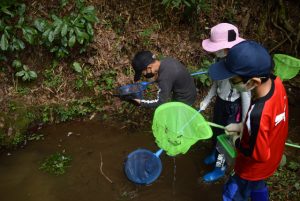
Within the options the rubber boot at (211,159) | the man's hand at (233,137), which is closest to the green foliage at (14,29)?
the rubber boot at (211,159)

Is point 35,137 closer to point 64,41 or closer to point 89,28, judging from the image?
point 64,41

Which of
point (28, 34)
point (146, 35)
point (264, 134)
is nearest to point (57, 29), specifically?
point (28, 34)

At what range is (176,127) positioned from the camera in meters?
2.69

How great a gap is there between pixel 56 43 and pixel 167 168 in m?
2.23

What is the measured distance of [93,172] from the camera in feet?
12.2

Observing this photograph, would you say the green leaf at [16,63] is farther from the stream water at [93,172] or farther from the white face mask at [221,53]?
the white face mask at [221,53]

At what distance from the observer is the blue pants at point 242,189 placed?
247 cm

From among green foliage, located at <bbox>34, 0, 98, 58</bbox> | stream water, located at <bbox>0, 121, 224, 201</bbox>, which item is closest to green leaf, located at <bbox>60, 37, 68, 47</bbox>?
green foliage, located at <bbox>34, 0, 98, 58</bbox>

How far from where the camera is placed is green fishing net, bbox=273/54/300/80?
3.35 metres

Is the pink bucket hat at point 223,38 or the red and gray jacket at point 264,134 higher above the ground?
the pink bucket hat at point 223,38

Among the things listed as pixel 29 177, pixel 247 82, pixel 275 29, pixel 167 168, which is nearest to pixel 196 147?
A: pixel 167 168

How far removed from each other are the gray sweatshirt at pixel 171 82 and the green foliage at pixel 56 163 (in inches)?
48.8

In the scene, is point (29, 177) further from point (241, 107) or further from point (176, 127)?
point (241, 107)

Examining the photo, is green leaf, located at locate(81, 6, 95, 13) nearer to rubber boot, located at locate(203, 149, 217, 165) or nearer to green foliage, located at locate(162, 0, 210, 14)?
green foliage, located at locate(162, 0, 210, 14)
